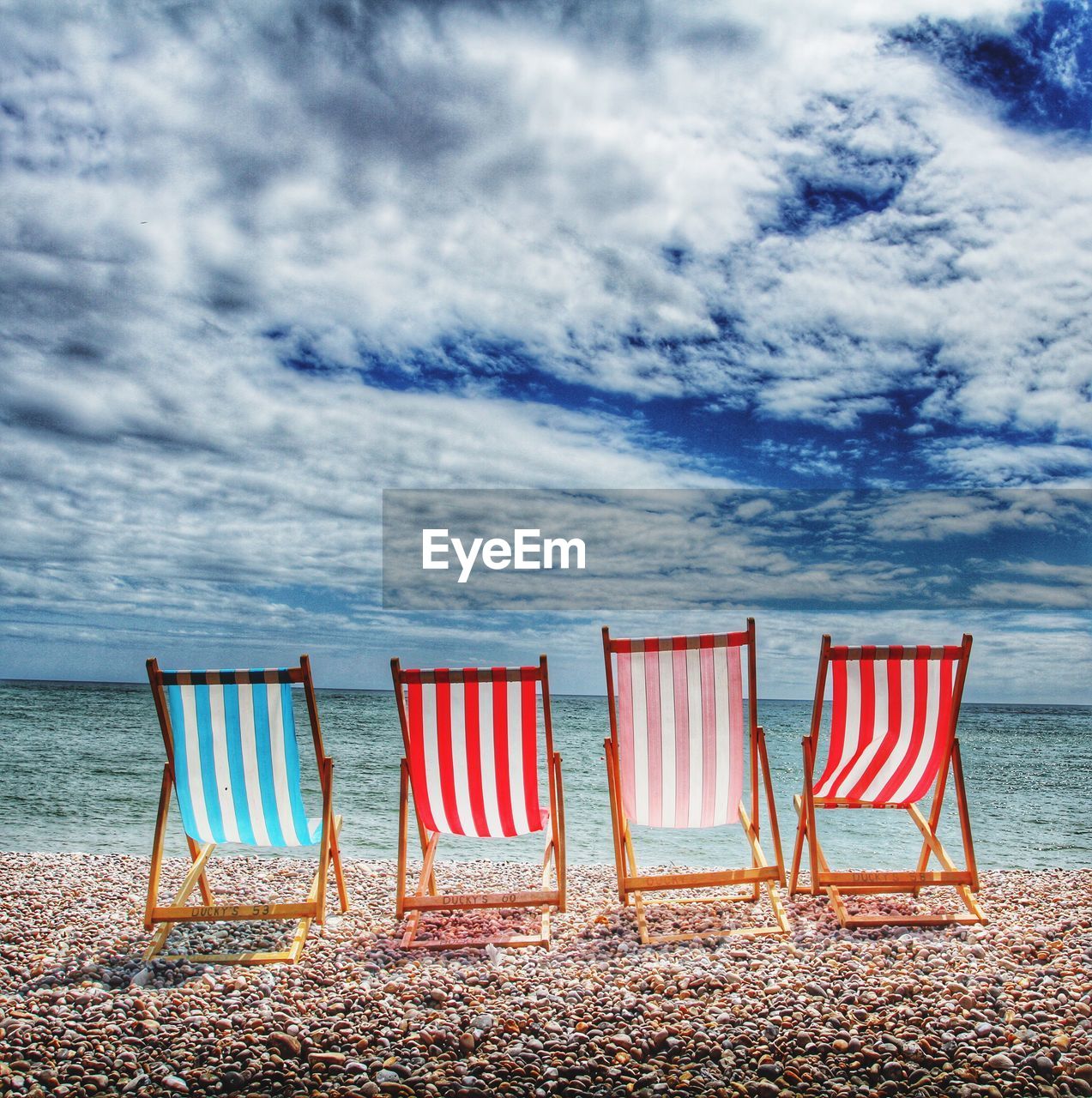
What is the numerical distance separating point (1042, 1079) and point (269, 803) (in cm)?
290

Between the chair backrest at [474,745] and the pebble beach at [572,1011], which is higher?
the chair backrest at [474,745]

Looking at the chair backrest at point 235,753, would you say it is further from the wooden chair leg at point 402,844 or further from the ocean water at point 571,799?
the ocean water at point 571,799

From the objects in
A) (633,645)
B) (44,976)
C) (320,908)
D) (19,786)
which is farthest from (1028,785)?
(19,786)

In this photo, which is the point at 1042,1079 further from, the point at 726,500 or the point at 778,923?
the point at 726,500

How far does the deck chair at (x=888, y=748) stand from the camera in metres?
3.70

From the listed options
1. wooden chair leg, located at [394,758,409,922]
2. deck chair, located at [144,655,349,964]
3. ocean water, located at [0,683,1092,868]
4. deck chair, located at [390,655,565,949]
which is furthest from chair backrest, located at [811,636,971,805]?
ocean water, located at [0,683,1092,868]

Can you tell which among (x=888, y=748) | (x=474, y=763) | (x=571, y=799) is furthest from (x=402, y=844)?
(x=571, y=799)

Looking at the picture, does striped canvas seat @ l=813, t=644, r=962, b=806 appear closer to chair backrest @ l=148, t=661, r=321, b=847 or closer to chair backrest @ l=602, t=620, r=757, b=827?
chair backrest @ l=602, t=620, r=757, b=827

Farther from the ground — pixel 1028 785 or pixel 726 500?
pixel 726 500

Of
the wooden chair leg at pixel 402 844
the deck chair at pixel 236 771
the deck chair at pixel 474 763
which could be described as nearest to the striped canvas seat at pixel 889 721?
the deck chair at pixel 474 763

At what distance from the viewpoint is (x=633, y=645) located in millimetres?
3746

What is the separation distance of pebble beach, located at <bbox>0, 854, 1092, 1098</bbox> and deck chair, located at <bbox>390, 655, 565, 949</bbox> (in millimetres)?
344

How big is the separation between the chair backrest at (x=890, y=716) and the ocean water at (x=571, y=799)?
8.41 feet

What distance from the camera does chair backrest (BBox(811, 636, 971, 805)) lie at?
3783mm
